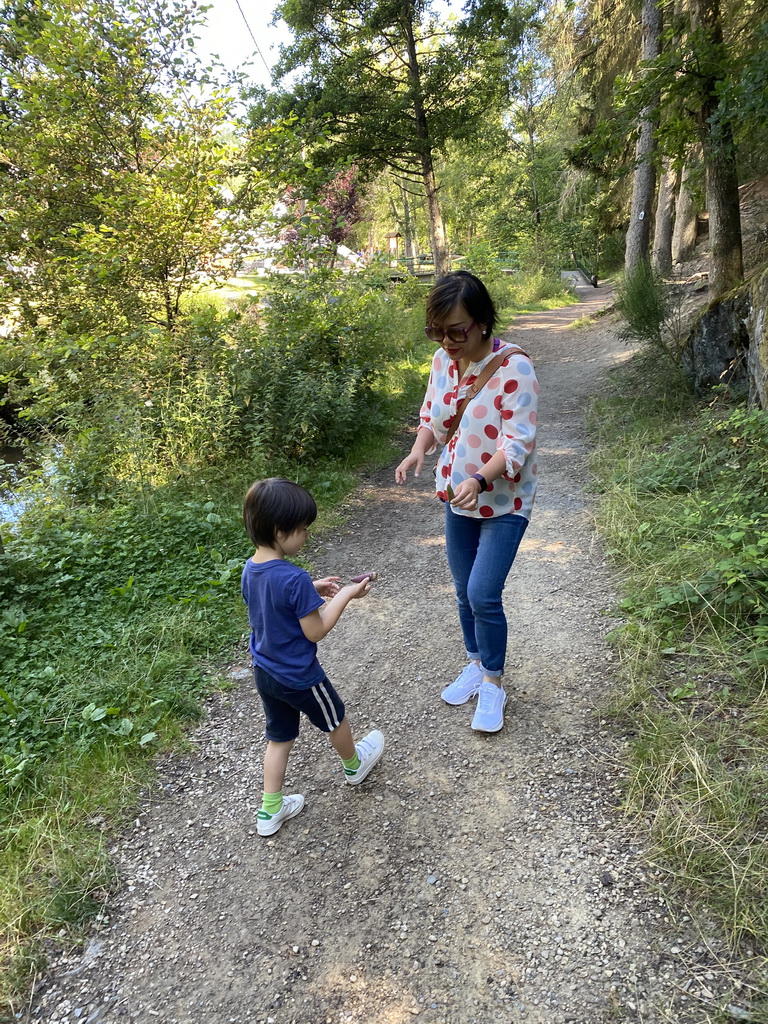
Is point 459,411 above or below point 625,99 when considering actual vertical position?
below

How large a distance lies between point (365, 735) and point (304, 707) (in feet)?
2.51

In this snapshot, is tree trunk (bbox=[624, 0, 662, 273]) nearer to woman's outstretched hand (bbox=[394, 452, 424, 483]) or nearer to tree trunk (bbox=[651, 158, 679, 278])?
tree trunk (bbox=[651, 158, 679, 278])

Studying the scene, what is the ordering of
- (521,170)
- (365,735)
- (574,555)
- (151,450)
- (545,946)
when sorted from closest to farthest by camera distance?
(545,946), (365,735), (574,555), (151,450), (521,170)

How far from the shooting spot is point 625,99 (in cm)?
554

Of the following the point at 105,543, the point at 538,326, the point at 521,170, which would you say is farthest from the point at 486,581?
the point at 521,170

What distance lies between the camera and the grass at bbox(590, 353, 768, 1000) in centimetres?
183

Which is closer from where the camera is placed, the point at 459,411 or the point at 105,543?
the point at 459,411

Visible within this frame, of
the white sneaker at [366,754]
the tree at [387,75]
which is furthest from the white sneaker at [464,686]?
the tree at [387,75]

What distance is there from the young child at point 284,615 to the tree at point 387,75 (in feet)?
31.8

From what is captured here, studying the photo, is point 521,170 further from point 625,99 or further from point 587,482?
point 587,482

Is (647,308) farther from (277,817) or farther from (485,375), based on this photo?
(277,817)

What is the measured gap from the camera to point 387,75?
1077 cm

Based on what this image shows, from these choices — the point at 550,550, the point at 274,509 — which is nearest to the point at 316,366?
the point at 550,550

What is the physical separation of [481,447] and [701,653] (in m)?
1.52
